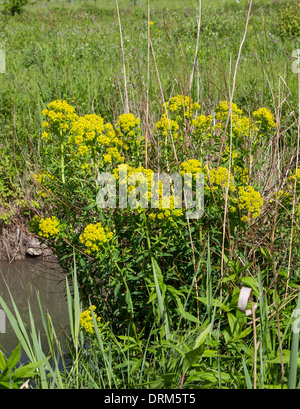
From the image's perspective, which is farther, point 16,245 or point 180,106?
point 16,245

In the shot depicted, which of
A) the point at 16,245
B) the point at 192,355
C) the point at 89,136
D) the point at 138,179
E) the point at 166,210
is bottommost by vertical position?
the point at 16,245

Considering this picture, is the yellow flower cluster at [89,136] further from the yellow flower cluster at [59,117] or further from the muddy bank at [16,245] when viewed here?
the muddy bank at [16,245]

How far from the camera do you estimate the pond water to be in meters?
3.14

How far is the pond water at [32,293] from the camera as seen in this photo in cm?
314

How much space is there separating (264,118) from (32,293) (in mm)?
2529

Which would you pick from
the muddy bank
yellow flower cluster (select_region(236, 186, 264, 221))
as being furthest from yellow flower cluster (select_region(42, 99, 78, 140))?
the muddy bank

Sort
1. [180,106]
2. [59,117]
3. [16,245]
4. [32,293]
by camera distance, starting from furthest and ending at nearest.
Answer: [16,245] < [32,293] < [180,106] < [59,117]

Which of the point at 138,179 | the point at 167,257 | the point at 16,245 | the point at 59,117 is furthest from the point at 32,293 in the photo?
the point at 138,179

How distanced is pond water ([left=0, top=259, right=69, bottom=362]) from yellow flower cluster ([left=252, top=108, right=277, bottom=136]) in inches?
65.6

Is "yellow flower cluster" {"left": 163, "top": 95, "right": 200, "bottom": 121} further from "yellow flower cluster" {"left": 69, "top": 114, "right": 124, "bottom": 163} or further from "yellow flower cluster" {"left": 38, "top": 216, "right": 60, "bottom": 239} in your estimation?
"yellow flower cluster" {"left": 38, "top": 216, "right": 60, "bottom": 239}

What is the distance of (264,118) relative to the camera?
2.17m

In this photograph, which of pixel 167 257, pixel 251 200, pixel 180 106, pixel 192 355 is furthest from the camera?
pixel 180 106

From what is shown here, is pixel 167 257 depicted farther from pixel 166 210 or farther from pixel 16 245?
pixel 16 245
